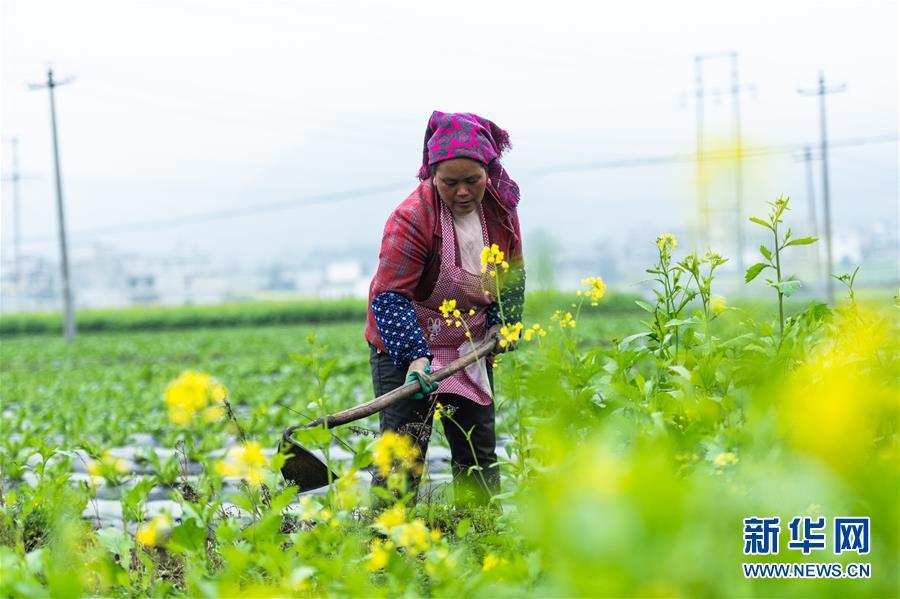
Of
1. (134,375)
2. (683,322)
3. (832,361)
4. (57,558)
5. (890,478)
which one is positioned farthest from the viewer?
(134,375)

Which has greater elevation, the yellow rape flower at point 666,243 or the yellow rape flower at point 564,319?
the yellow rape flower at point 666,243

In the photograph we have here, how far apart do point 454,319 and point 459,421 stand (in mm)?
430

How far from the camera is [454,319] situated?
3.17m

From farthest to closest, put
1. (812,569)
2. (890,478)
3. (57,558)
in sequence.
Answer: (57,558)
(812,569)
(890,478)

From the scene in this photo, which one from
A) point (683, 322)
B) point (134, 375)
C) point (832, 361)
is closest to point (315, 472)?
point (683, 322)

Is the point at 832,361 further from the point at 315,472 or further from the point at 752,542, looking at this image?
the point at 315,472

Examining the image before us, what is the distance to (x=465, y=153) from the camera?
286cm

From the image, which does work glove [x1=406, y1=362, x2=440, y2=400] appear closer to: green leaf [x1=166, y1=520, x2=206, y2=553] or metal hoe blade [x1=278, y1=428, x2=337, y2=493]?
metal hoe blade [x1=278, y1=428, x2=337, y2=493]

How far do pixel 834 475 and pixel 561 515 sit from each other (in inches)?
13.2

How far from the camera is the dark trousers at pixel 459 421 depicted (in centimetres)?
315

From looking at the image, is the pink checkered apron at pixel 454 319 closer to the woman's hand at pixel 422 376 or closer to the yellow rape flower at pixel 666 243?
Result: the woman's hand at pixel 422 376

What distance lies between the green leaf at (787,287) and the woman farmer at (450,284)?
991 millimetres

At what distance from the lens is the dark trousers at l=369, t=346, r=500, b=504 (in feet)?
10.3

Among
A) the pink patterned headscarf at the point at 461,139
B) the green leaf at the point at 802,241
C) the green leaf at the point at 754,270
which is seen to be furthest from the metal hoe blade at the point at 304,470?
the green leaf at the point at 802,241
